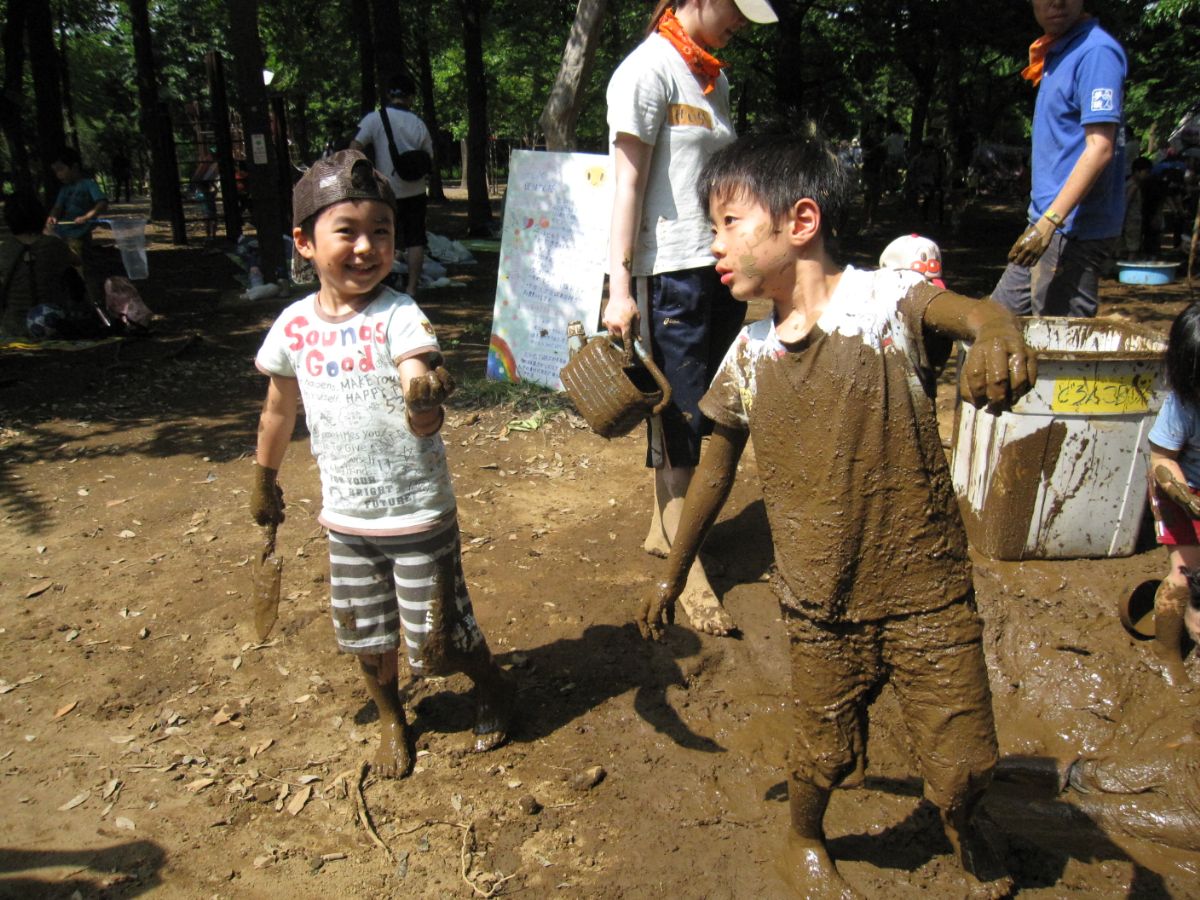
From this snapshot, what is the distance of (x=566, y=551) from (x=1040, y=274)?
94.0 inches

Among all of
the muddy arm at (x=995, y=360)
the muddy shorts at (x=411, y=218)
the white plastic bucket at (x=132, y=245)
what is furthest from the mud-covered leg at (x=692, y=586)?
the white plastic bucket at (x=132, y=245)

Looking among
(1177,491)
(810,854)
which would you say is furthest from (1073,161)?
(810,854)

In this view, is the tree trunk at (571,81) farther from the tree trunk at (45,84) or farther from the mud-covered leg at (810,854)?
the tree trunk at (45,84)

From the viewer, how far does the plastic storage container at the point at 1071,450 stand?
3.78 metres

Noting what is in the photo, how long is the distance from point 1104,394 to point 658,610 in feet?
7.93

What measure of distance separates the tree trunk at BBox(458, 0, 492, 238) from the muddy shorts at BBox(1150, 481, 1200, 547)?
42.7ft

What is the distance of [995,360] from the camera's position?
5.29ft

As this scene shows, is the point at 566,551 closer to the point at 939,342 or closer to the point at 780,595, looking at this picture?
the point at 780,595

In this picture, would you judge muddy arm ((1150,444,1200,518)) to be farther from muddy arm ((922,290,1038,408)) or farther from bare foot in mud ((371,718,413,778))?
bare foot in mud ((371,718,413,778))

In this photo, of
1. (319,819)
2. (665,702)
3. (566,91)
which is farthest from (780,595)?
(566,91)

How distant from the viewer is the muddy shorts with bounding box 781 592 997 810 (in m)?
2.08

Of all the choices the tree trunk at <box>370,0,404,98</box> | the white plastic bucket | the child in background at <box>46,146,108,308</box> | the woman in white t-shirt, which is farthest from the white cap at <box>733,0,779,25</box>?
the white plastic bucket

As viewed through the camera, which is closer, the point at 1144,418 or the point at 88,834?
the point at 88,834

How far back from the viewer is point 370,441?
8.51ft
